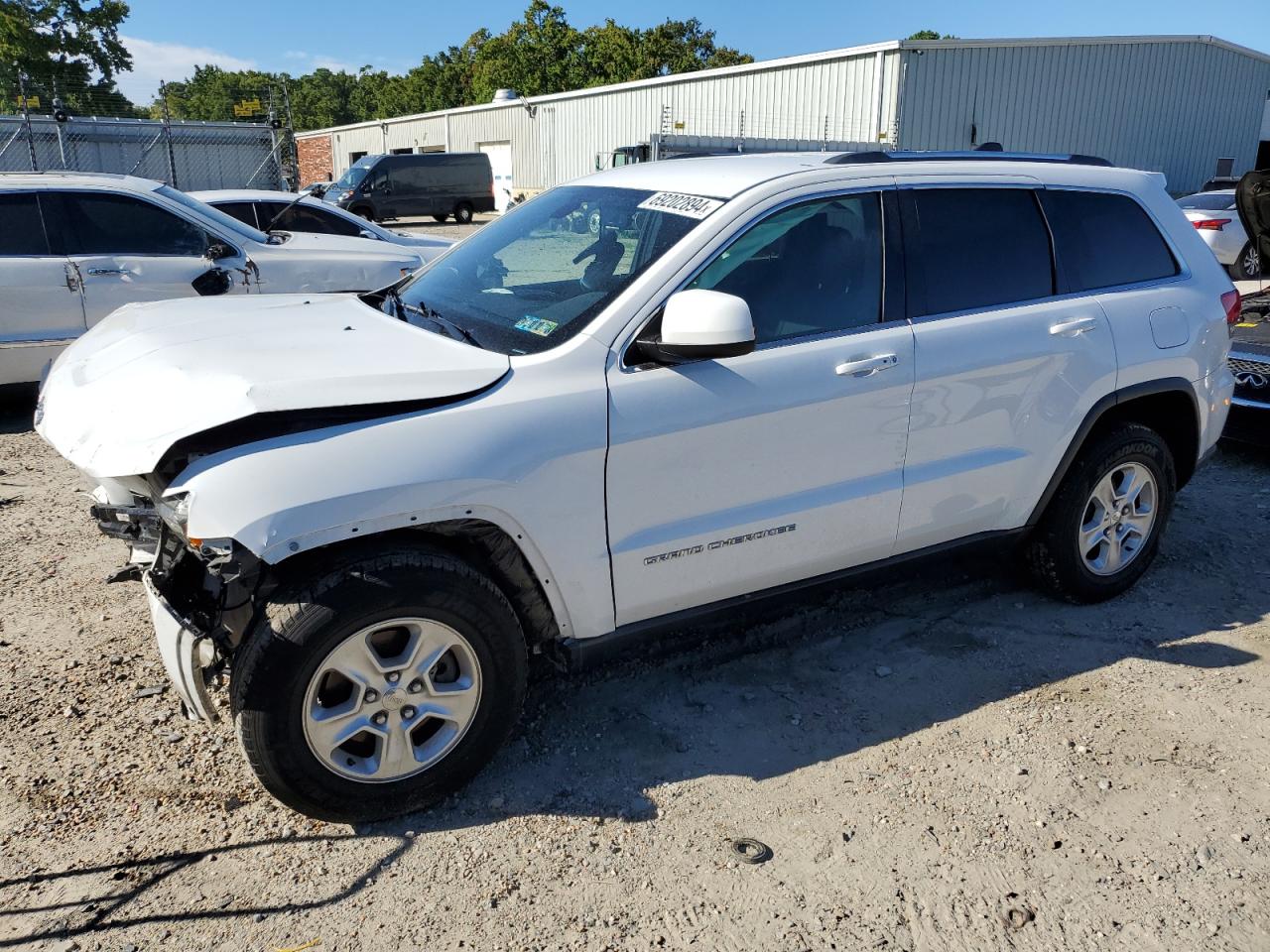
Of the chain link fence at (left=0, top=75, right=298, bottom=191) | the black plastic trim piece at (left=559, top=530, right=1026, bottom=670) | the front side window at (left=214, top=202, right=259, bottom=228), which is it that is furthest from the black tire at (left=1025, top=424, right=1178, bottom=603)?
the chain link fence at (left=0, top=75, right=298, bottom=191)

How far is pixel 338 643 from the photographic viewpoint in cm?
271

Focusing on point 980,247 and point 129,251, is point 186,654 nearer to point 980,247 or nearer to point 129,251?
point 980,247

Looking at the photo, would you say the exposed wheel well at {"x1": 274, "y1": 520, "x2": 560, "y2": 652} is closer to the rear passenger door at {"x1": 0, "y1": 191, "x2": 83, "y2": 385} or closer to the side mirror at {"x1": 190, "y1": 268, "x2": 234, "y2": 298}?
the side mirror at {"x1": 190, "y1": 268, "x2": 234, "y2": 298}

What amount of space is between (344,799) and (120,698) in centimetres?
123

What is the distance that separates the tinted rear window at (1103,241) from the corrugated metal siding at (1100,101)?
21883mm

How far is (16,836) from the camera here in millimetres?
2840

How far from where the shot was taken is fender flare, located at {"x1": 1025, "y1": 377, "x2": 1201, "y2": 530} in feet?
13.3

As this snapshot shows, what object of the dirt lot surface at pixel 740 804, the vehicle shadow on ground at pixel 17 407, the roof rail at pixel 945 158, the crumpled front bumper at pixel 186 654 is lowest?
the dirt lot surface at pixel 740 804

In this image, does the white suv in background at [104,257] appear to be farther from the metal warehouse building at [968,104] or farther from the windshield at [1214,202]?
the metal warehouse building at [968,104]

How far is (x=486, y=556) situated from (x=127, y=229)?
19.4 ft

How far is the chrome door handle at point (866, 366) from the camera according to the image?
337cm

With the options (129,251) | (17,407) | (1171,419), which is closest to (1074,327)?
(1171,419)

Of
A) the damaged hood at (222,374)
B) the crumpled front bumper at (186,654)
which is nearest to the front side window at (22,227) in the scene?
the damaged hood at (222,374)

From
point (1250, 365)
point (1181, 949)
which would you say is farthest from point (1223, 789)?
point (1250, 365)
